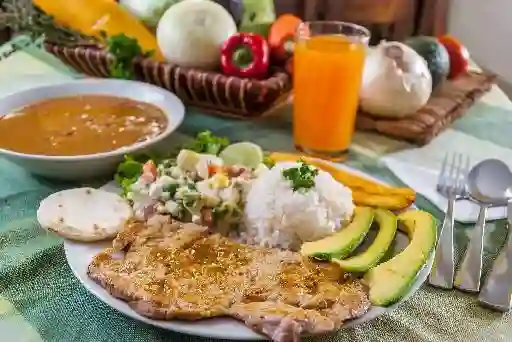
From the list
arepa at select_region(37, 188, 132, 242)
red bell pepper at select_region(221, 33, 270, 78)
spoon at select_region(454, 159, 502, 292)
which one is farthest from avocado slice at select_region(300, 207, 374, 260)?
red bell pepper at select_region(221, 33, 270, 78)

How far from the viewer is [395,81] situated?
1446mm

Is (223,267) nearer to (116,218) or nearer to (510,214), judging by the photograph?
(116,218)

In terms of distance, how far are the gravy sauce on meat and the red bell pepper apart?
222 mm

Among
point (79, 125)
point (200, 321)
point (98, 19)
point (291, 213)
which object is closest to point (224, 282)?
point (200, 321)

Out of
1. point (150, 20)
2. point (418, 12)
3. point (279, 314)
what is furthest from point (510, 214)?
point (418, 12)

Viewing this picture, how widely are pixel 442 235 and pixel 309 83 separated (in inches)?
20.5

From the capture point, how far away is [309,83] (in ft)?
4.59

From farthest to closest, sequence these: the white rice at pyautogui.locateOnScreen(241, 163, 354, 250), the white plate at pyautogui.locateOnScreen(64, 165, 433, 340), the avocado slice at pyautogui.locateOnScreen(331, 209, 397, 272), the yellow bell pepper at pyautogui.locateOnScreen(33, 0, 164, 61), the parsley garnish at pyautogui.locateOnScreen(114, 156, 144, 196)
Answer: the yellow bell pepper at pyautogui.locateOnScreen(33, 0, 164, 61) → the parsley garnish at pyautogui.locateOnScreen(114, 156, 144, 196) → the white rice at pyautogui.locateOnScreen(241, 163, 354, 250) → the avocado slice at pyautogui.locateOnScreen(331, 209, 397, 272) → the white plate at pyautogui.locateOnScreen(64, 165, 433, 340)

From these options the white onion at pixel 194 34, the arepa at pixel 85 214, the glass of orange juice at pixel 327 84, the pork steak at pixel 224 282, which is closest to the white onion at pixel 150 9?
the white onion at pixel 194 34

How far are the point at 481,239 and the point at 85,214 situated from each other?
630 millimetres

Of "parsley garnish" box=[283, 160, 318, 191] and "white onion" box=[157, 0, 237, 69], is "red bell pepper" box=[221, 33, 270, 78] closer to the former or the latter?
"white onion" box=[157, 0, 237, 69]

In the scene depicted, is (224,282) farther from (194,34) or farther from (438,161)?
(194,34)

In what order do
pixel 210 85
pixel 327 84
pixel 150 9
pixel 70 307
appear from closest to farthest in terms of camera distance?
pixel 70 307, pixel 327 84, pixel 210 85, pixel 150 9

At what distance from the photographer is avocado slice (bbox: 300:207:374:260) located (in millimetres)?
921
